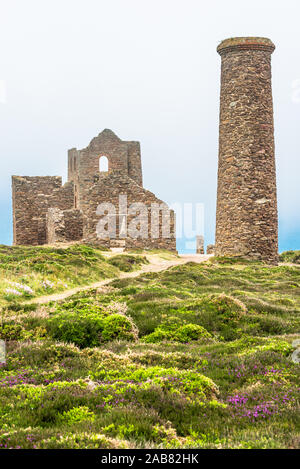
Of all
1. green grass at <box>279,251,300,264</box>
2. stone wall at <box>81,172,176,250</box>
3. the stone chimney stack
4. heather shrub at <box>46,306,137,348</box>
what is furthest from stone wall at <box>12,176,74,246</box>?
heather shrub at <box>46,306,137,348</box>

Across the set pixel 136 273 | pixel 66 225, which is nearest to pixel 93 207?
pixel 66 225

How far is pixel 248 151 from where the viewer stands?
29438 millimetres

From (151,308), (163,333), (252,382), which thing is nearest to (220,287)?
(151,308)

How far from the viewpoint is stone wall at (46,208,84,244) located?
38.5m

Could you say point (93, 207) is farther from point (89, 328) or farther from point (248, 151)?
point (89, 328)

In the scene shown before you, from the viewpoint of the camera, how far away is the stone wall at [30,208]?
44.9 meters

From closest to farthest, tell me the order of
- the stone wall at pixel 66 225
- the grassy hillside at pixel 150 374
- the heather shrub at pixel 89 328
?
the grassy hillside at pixel 150 374 → the heather shrub at pixel 89 328 → the stone wall at pixel 66 225

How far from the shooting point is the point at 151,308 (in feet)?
45.2

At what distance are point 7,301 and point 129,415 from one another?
11.0m

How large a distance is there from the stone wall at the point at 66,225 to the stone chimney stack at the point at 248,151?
14527mm

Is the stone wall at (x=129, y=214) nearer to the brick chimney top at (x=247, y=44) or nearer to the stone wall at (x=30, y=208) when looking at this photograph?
the stone wall at (x=30, y=208)

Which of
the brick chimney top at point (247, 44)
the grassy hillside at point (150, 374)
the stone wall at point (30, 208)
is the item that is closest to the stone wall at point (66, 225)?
the stone wall at point (30, 208)

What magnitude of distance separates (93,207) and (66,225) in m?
2.80

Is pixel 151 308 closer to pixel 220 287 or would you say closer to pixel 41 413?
pixel 220 287
